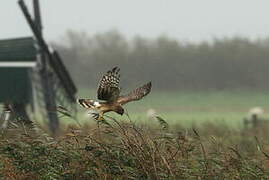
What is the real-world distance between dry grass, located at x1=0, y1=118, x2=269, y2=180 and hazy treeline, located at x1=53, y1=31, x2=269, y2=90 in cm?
4225

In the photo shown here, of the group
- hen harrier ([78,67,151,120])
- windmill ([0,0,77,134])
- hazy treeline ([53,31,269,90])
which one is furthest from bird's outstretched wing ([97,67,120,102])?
hazy treeline ([53,31,269,90])

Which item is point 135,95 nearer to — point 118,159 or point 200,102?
point 118,159

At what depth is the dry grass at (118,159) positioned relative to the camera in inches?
285

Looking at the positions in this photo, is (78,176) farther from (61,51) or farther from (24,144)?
(61,51)

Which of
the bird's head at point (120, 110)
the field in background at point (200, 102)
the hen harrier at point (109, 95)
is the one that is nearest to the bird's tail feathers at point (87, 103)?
the hen harrier at point (109, 95)

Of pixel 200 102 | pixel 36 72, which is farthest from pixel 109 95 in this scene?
pixel 200 102

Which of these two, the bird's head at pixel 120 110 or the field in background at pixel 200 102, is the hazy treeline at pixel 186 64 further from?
the bird's head at pixel 120 110

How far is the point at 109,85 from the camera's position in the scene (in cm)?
694

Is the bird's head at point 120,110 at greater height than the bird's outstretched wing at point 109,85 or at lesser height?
lesser

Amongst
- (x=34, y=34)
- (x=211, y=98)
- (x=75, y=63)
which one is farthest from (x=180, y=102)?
(x=34, y=34)

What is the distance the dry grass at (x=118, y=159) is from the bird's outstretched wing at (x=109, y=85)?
277 millimetres

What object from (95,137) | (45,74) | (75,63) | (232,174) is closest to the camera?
(232,174)

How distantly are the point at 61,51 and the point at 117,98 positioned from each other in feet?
161

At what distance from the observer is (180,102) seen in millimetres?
50281
